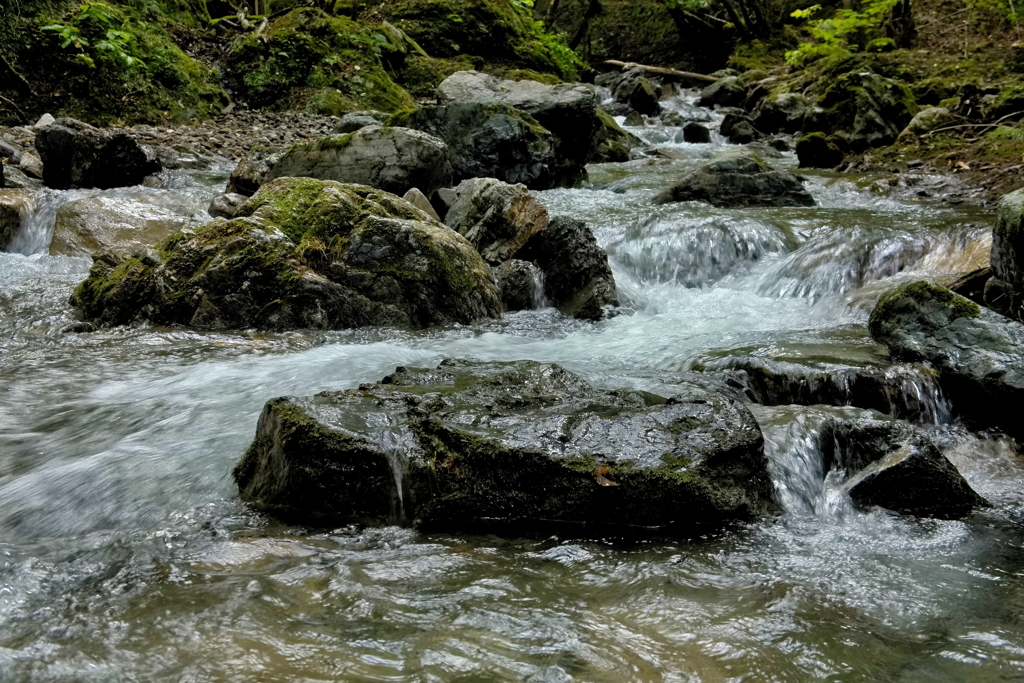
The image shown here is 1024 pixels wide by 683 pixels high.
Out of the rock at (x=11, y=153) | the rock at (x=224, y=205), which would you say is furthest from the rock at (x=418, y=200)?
the rock at (x=11, y=153)

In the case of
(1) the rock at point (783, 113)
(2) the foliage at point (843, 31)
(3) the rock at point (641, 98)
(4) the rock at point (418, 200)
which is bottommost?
(4) the rock at point (418, 200)

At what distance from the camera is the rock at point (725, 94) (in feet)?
64.4

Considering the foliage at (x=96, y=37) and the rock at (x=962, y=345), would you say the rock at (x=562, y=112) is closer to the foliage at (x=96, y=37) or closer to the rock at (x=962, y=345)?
the foliage at (x=96, y=37)

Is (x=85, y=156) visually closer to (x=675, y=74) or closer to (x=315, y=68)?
(x=315, y=68)

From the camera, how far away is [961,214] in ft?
25.6

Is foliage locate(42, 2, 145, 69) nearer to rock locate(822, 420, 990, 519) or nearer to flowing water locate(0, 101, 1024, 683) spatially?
flowing water locate(0, 101, 1024, 683)

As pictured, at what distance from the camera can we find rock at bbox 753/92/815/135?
15.7 meters

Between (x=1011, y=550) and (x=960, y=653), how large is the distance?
87cm


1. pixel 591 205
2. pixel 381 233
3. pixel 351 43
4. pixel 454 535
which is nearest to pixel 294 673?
pixel 454 535

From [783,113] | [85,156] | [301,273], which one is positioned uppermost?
[783,113]

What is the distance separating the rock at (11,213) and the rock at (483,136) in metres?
4.50

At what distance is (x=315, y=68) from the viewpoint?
14.0 metres

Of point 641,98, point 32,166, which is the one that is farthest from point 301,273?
point 641,98

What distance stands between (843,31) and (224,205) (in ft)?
43.4
